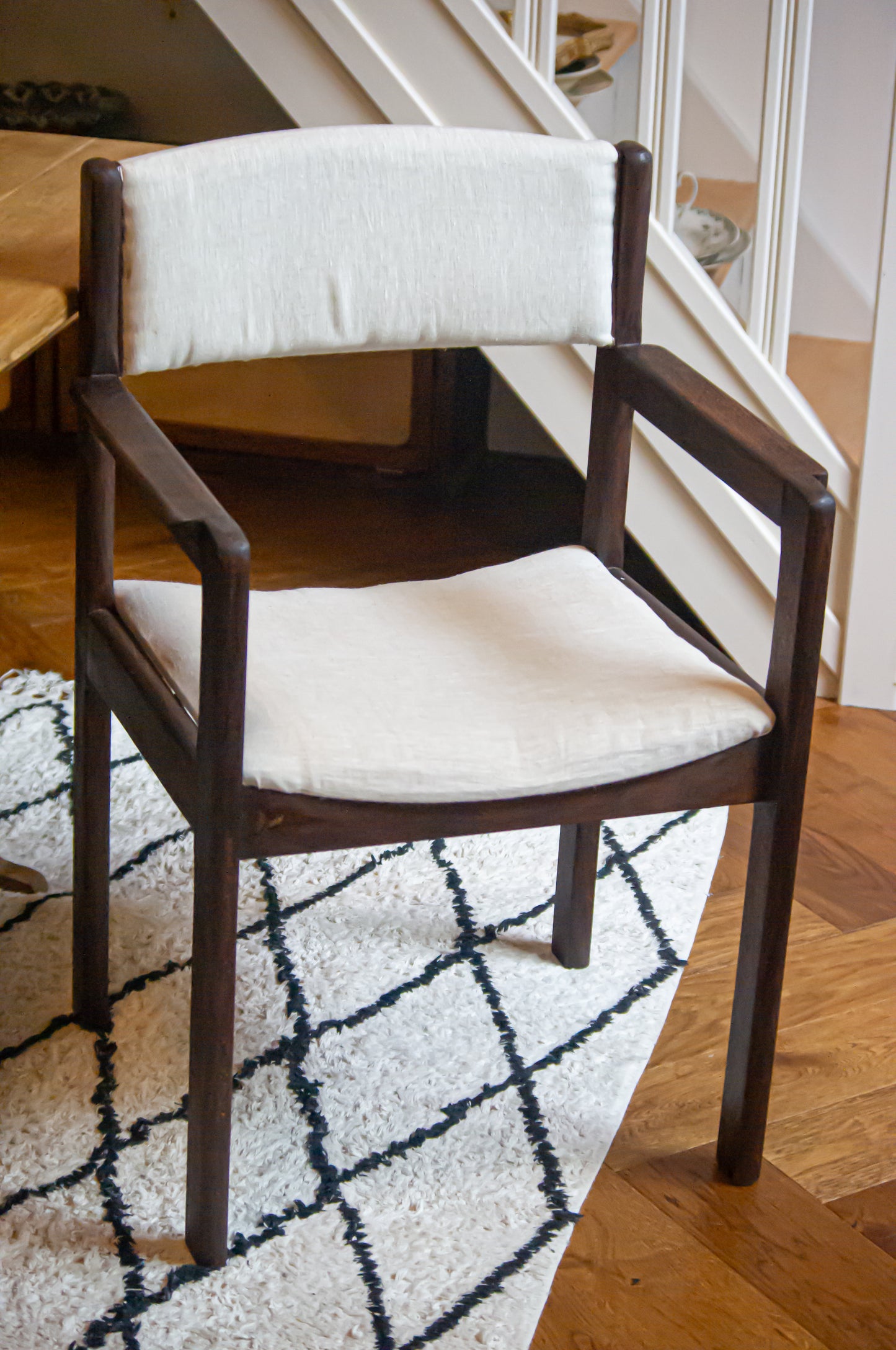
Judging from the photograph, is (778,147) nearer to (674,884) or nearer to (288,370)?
(674,884)

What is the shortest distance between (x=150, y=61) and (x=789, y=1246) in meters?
2.92

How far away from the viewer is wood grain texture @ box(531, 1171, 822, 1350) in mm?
1045

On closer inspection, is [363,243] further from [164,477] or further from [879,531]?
[879,531]

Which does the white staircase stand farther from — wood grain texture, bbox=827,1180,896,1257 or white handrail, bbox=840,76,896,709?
wood grain texture, bbox=827,1180,896,1257

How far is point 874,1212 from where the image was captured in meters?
1.18

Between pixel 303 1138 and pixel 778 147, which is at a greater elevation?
pixel 778 147

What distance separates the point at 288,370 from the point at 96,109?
0.73 m

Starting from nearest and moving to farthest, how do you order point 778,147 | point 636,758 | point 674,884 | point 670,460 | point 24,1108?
point 636,758 < point 24,1108 < point 674,884 < point 778,147 < point 670,460

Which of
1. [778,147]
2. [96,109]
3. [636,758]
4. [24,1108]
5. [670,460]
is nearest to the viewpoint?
[636,758]

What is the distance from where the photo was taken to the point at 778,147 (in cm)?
194

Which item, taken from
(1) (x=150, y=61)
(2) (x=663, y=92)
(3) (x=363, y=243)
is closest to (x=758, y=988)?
(3) (x=363, y=243)

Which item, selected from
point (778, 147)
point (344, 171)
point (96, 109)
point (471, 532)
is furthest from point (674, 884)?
point (96, 109)

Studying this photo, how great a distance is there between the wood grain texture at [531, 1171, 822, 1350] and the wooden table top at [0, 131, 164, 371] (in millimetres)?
823

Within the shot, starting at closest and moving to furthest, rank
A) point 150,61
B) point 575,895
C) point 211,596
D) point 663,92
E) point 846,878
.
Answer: point 211,596 < point 575,895 < point 846,878 < point 663,92 < point 150,61
